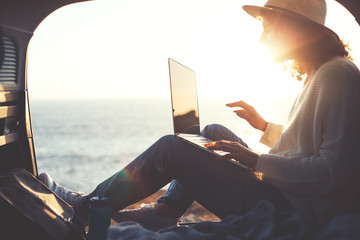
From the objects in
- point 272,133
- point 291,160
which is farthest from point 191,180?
point 272,133

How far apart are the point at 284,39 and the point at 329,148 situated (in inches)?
28.1

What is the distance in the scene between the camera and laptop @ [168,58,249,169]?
2.46m

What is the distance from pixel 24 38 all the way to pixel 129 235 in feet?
4.72

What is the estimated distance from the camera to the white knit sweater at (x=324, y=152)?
5.18 feet

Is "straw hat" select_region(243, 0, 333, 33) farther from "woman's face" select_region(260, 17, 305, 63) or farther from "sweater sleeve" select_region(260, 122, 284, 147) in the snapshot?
"sweater sleeve" select_region(260, 122, 284, 147)

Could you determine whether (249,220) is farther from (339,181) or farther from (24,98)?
(24,98)

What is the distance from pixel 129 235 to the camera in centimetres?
142

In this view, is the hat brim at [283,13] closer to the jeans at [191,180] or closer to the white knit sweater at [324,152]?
the white knit sweater at [324,152]

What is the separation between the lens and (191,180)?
2.07 m

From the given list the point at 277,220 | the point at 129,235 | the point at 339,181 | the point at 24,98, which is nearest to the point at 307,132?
the point at 339,181

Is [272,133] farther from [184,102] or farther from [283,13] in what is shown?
[283,13]

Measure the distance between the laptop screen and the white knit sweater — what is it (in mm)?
830

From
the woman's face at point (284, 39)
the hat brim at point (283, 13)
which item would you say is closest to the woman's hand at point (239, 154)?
the woman's face at point (284, 39)

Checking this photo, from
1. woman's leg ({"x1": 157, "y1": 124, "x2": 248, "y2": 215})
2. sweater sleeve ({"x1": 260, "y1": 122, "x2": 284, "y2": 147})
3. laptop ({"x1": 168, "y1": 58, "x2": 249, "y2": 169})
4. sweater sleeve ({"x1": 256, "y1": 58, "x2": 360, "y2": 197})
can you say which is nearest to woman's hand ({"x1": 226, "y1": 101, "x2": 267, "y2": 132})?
sweater sleeve ({"x1": 260, "y1": 122, "x2": 284, "y2": 147})
